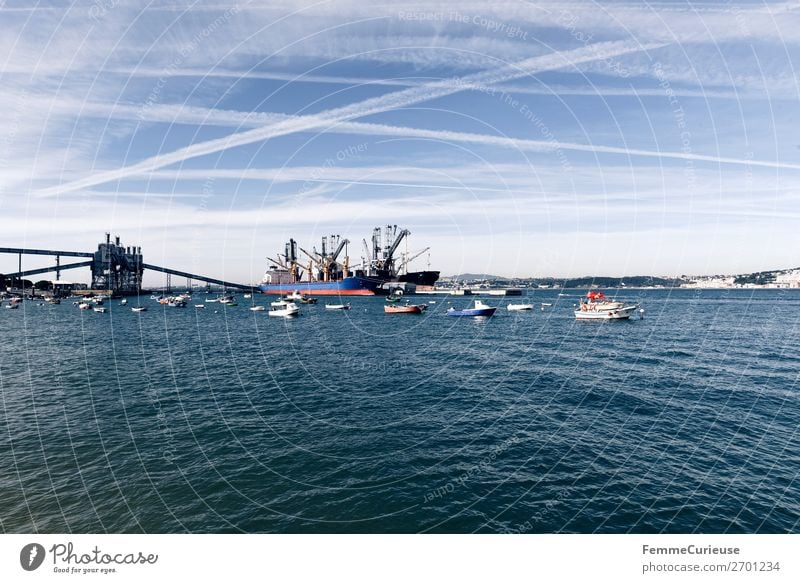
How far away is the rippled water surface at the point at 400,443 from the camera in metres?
11.7

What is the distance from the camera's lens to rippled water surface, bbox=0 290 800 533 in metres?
11.7

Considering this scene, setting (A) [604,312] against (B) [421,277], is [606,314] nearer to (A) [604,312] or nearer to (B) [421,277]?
(A) [604,312]

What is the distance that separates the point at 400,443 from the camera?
16719 mm

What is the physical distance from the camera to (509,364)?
33.1 meters

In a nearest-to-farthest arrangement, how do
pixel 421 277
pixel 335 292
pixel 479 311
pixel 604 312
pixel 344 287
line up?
pixel 604 312 < pixel 479 311 < pixel 344 287 < pixel 335 292 < pixel 421 277

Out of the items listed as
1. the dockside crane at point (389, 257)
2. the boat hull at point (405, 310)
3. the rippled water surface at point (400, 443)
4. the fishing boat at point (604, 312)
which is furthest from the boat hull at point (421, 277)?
the rippled water surface at point (400, 443)

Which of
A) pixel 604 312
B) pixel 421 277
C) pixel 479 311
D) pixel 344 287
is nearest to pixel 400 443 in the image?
pixel 479 311

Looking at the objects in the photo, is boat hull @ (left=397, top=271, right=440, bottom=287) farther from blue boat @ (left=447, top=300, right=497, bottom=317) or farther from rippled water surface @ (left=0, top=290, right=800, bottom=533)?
rippled water surface @ (left=0, top=290, right=800, bottom=533)

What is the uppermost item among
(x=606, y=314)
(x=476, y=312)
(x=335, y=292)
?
(x=606, y=314)

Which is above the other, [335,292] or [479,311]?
[479,311]

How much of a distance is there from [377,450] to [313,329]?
146 ft

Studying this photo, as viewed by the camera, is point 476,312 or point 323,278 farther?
point 323,278
